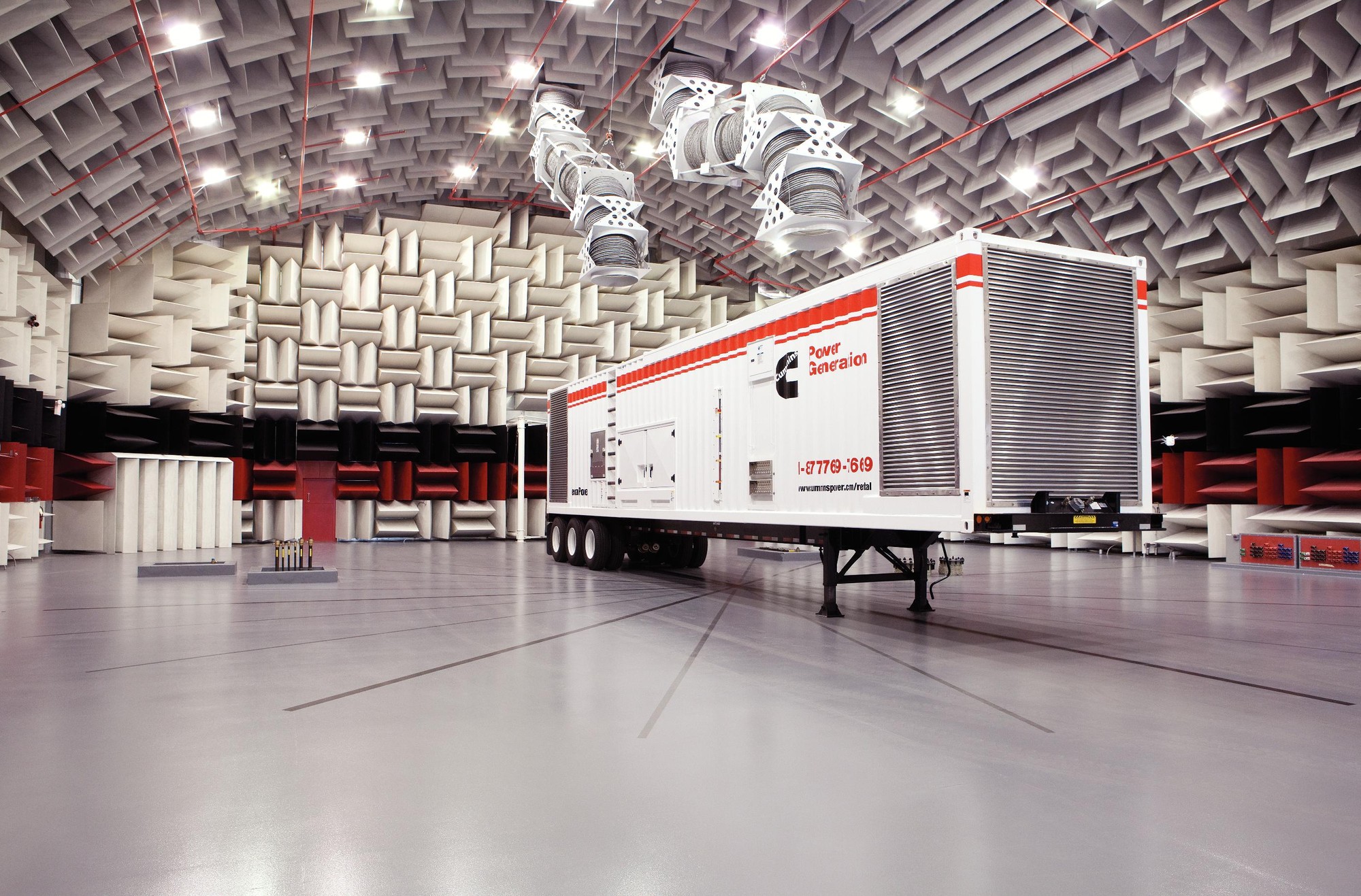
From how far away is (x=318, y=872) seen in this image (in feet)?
9.09

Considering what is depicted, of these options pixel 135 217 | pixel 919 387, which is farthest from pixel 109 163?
pixel 919 387

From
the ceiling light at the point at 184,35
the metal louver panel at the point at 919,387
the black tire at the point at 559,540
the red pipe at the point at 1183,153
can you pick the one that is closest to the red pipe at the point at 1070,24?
the red pipe at the point at 1183,153

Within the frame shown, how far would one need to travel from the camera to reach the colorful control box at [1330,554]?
43.5ft

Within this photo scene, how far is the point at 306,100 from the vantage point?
1555 cm

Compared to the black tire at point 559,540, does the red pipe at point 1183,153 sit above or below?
above

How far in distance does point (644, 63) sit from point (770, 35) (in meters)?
2.74

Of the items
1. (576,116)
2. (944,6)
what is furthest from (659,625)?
(576,116)

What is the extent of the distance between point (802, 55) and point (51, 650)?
13.3 meters

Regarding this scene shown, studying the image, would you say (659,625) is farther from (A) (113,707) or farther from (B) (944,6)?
(B) (944,6)

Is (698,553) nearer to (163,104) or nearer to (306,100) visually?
(306,100)

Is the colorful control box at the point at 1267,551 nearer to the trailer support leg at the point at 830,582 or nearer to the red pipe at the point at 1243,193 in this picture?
the red pipe at the point at 1243,193

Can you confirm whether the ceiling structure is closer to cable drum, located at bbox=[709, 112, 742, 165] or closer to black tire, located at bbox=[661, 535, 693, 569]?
cable drum, located at bbox=[709, 112, 742, 165]

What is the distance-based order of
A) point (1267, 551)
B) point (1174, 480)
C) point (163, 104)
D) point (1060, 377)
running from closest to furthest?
1. point (1060, 377)
2. point (163, 104)
3. point (1267, 551)
4. point (1174, 480)

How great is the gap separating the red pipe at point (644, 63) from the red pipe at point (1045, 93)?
319cm
